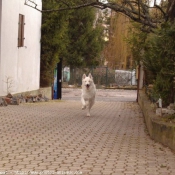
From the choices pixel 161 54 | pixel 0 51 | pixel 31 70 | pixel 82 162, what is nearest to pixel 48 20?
pixel 31 70

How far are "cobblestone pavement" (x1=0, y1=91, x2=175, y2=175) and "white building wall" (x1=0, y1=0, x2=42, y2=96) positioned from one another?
5.78m

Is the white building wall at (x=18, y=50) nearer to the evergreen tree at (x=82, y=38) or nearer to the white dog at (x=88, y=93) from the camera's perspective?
the white dog at (x=88, y=93)

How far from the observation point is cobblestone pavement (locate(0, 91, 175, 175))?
775cm

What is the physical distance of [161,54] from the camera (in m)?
11.5

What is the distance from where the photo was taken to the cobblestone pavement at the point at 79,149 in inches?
305

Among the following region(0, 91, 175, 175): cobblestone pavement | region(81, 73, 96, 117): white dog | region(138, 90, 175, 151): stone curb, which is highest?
region(81, 73, 96, 117): white dog

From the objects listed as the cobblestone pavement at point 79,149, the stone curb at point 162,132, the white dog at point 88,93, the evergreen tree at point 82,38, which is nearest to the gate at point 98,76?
the evergreen tree at point 82,38

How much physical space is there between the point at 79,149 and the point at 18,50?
527 inches

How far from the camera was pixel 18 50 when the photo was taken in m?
22.4

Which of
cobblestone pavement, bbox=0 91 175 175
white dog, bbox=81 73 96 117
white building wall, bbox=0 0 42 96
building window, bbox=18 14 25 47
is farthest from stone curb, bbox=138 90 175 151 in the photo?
building window, bbox=18 14 25 47

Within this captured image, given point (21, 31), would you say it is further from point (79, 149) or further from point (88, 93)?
point (79, 149)

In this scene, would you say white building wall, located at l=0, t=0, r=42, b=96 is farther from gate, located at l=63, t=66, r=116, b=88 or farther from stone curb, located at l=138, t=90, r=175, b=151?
gate, located at l=63, t=66, r=116, b=88

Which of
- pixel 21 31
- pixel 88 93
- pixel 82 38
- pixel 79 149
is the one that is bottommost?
pixel 79 149

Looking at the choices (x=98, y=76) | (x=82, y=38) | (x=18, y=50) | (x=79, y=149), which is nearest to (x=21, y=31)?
(x=18, y=50)
